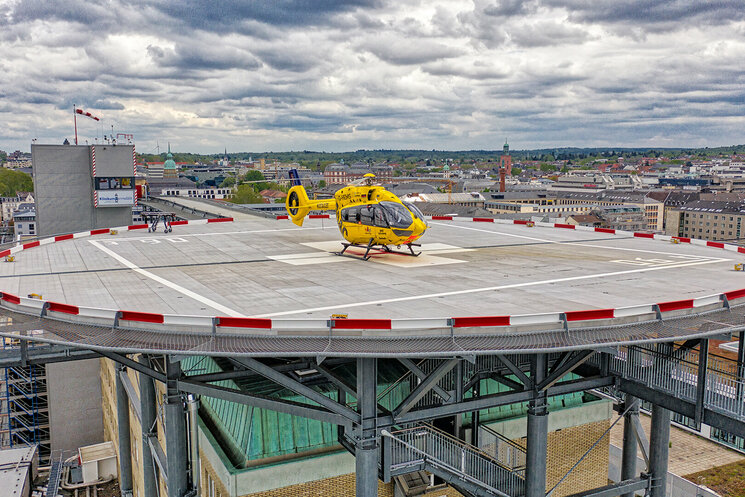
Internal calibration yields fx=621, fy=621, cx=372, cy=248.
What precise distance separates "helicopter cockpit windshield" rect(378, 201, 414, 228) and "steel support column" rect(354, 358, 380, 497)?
13942 millimetres

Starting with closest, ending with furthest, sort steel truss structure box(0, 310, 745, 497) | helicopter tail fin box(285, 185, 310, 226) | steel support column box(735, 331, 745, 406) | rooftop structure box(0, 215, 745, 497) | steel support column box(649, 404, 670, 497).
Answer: rooftop structure box(0, 215, 745, 497)
steel truss structure box(0, 310, 745, 497)
steel support column box(735, 331, 745, 406)
steel support column box(649, 404, 670, 497)
helicopter tail fin box(285, 185, 310, 226)

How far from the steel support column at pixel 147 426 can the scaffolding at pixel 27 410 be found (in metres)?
23.1

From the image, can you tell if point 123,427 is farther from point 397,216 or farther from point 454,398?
point 454,398

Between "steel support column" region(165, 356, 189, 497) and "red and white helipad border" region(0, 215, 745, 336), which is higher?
"red and white helipad border" region(0, 215, 745, 336)

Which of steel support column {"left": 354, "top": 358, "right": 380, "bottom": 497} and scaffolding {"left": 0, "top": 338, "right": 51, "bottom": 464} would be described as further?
scaffolding {"left": 0, "top": 338, "right": 51, "bottom": 464}

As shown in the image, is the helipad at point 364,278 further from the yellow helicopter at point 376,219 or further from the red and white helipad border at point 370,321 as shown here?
the yellow helicopter at point 376,219

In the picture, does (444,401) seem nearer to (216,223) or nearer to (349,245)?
(349,245)

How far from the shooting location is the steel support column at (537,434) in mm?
18406

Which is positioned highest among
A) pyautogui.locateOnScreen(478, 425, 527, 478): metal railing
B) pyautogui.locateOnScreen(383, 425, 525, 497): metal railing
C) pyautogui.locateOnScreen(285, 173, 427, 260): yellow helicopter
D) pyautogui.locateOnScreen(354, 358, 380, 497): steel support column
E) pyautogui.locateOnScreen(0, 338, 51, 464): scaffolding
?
pyautogui.locateOnScreen(285, 173, 427, 260): yellow helicopter

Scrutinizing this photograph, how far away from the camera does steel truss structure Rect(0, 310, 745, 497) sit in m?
16.3

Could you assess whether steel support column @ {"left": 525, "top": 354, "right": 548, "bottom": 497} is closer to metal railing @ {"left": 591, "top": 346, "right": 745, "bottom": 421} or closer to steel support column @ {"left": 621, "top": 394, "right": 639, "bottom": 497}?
metal railing @ {"left": 591, "top": 346, "right": 745, "bottom": 421}

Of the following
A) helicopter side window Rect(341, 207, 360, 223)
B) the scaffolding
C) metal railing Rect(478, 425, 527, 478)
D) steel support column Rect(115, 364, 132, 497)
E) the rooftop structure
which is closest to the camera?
the rooftop structure

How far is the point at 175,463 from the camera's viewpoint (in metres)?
19.0

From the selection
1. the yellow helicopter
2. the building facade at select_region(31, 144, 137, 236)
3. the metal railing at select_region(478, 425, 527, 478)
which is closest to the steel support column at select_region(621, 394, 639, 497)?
the metal railing at select_region(478, 425, 527, 478)
